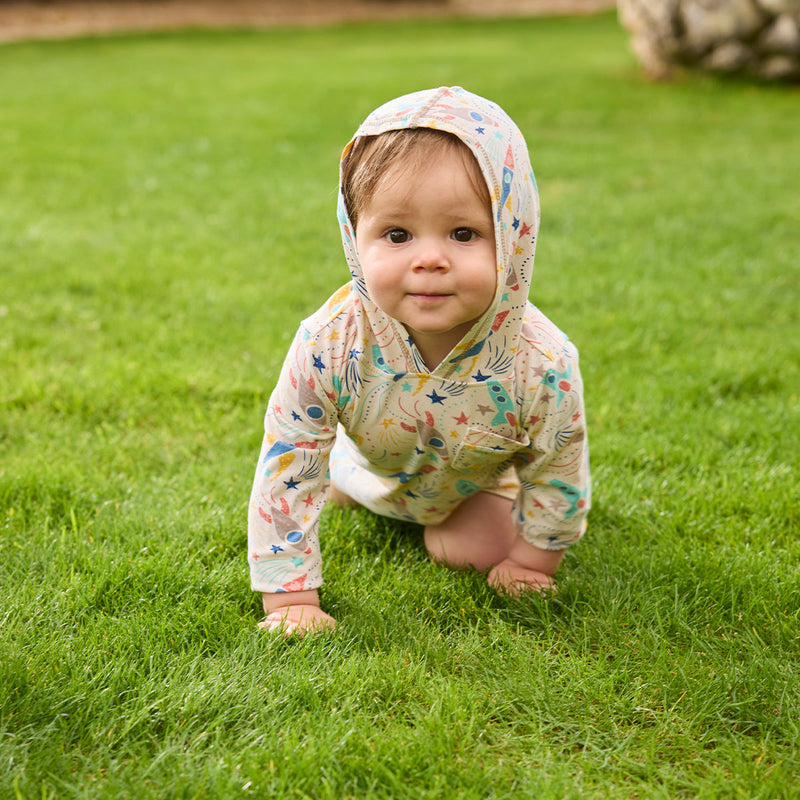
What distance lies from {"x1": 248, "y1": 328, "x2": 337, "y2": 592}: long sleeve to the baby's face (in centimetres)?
33

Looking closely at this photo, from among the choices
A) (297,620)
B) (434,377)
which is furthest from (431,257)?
(297,620)

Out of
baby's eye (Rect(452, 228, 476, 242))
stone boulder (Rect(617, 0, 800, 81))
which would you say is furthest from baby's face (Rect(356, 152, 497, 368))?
stone boulder (Rect(617, 0, 800, 81))

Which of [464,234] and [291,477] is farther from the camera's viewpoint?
[291,477]

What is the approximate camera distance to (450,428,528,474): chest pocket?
237 centimetres

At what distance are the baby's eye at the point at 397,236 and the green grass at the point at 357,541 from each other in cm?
96

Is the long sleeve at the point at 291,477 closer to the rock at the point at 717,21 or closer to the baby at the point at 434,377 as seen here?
the baby at the point at 434,377

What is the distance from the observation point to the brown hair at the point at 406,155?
198cm

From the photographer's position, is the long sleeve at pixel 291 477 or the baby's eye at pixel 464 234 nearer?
the baby's eye at pixel 464 234

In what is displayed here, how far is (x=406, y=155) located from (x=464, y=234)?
22 centimetres

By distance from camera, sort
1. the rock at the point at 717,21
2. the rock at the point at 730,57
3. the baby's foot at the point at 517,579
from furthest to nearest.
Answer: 1. the rock at the point at 730,57
2. the rock at the point at 717,21
3. the baby's foot at the point at 517,579

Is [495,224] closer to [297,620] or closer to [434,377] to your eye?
[434,377]

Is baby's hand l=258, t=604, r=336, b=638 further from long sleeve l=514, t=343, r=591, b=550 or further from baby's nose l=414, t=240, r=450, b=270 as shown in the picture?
baby's nose l=414, t=240, r=450, b=270

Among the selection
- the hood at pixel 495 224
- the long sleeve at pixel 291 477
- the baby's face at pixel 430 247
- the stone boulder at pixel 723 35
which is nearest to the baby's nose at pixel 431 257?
the baby's face at pixel 430 247

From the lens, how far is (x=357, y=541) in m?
2.76
